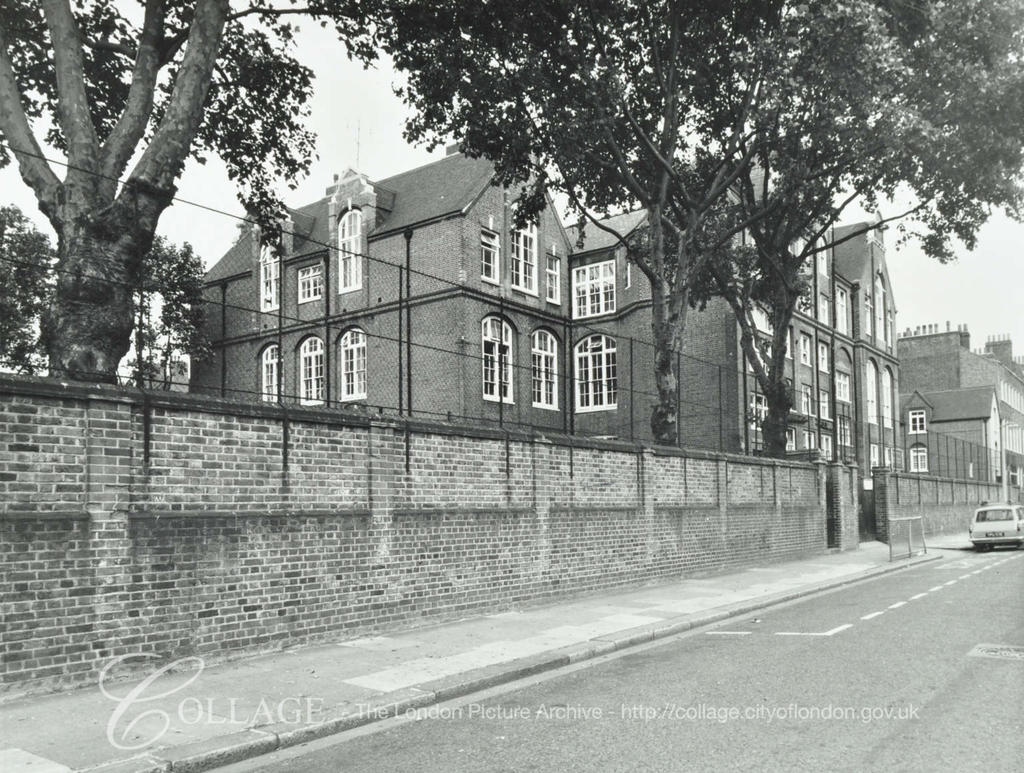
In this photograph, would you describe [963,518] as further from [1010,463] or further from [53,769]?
[53,769]

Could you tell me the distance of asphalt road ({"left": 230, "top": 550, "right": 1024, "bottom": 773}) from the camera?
5.62 meters

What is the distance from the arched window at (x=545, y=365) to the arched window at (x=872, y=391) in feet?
69.9

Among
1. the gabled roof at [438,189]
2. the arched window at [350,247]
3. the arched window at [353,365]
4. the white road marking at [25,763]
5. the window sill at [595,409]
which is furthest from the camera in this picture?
the window sill at [595,409]

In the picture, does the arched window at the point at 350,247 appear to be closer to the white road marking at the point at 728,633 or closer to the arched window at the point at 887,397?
the white road marking at the point at 728,633

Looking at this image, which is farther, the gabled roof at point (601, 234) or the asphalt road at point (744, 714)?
the gabled roof at point (601, 234)

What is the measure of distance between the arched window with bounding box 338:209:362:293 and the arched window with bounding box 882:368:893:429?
32014mm

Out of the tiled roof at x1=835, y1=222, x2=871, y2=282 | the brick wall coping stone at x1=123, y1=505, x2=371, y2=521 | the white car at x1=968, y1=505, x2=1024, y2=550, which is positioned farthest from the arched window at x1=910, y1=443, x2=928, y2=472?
the brick wall coping stone at x1=123, y1=505, x2=371, y2=521

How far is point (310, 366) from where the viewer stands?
33031 mm

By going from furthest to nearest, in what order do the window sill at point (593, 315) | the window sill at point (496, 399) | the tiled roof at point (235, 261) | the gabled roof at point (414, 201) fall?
the tiled roof at point (235, 261), the window sill at point (593, 315), the gabled roof at point (414, 201), the window sill at point (496, 399)

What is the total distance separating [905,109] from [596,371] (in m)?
19.3

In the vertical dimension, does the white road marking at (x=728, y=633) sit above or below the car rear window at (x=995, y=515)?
above

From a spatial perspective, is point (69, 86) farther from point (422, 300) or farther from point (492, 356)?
point (492, 356)

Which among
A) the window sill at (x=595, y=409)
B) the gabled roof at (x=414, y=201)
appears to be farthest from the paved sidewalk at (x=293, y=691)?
the window sill at (x=595, y=409)

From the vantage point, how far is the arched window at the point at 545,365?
3259cm
